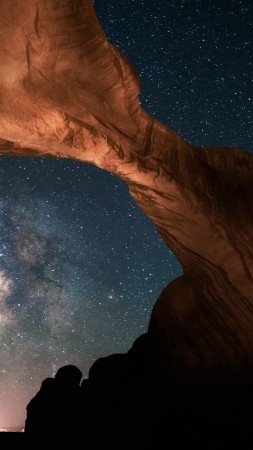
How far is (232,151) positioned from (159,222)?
1369mm

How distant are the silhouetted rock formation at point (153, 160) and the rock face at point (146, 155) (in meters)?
0.01

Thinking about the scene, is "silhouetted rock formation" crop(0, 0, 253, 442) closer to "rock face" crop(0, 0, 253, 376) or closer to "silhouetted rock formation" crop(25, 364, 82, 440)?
"rock face" crop(0, 0, 253, 376)

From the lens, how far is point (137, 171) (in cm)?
423

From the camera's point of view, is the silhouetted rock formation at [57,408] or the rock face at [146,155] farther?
the silhouetted rock formation at [57,408]

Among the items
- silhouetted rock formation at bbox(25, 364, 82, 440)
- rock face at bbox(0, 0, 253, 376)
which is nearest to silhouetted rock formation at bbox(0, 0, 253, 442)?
rock face at bbox(0, 0, 253, 376)

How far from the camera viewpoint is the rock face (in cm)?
299

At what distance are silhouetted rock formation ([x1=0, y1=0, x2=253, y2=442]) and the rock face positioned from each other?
11 mm

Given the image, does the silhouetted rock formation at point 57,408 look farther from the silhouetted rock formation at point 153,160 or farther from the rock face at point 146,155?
the rock face at point 146,155

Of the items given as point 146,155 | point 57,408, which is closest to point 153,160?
point 146,155

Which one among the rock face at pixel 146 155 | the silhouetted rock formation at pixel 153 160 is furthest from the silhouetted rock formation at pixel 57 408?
the rock face at pixel 146 155

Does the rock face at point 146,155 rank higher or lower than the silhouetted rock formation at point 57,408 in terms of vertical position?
higher

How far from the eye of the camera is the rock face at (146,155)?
2988 mm

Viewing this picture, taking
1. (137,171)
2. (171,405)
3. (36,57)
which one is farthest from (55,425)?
(36,57)

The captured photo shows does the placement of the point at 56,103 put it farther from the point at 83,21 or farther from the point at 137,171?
the point at 137,171
